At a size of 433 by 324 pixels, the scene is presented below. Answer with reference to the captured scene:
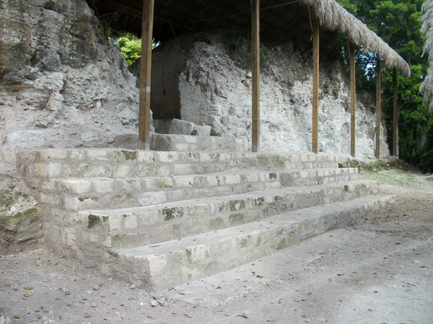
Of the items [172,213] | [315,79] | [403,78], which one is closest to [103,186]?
[172,213]

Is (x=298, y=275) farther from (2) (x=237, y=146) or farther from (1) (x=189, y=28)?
(1) (x=189, y=28)

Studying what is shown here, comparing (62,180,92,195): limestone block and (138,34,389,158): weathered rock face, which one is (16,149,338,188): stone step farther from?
(138,34,389,158): weathered rock face

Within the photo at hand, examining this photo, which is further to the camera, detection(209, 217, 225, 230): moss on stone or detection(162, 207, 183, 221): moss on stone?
detection(209, 217, 225, 230): moss on stone

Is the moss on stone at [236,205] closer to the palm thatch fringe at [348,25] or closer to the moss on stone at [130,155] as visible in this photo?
the moss on stone at [130,155]

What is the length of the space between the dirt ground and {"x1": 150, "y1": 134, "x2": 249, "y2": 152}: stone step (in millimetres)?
1908

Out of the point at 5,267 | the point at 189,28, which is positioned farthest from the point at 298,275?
Result: the point at 189,28

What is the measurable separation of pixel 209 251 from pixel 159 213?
54 centimetres

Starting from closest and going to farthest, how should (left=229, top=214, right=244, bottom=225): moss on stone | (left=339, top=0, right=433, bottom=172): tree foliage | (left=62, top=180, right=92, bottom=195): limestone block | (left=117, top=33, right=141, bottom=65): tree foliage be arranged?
1. (left=62, top=180, right=92, bottom=195): limestone block
2. (left=229, top=214, right=244, bottom=225): moss on stone
3. (left=339, top=0, right=433, bottom=172): tree foliage
4. (left=117, top=33, right=141, bottom=65): tree foliage

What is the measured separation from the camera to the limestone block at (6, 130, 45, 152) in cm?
395

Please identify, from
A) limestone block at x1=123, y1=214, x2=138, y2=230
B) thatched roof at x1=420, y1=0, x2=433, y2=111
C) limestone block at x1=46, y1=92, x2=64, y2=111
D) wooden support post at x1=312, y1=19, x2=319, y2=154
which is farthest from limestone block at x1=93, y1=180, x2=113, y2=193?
thatched roof at x1=420, y1=0, x2=433, y2=111

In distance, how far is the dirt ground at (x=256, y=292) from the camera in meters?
2.14

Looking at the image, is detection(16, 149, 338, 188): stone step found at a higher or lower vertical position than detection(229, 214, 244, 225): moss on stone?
higher

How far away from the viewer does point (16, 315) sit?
209 cm

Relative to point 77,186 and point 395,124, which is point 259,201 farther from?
point 395,124
